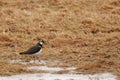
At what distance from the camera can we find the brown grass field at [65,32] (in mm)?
10555

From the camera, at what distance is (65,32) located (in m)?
13.7

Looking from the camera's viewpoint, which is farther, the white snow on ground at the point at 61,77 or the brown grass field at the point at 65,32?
the brown grass field at the point at 65,32

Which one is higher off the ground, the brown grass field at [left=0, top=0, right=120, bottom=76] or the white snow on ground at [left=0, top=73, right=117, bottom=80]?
Answer: the brown grass field at [left=0, top=0, right=120, bottom=76]

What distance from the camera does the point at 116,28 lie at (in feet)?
47.0

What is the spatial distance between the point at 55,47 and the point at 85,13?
4.53 m

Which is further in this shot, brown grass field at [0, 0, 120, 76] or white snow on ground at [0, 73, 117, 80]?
brown grass field at [0, 0, 120, 76]

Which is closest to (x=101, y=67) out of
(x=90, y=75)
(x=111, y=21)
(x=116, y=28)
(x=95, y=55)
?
(x=90, y=75)

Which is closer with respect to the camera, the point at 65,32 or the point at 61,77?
the point at 61,77

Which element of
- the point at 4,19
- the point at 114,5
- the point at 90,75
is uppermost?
the point at 114,5

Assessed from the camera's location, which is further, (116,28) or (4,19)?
(4,19)

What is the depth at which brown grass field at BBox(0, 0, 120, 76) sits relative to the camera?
10.6 m

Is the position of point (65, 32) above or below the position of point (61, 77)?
above

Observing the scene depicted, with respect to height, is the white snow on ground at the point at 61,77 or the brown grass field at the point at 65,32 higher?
the brown grass field at the point at 65,32

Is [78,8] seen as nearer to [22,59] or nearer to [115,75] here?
[22,59]
